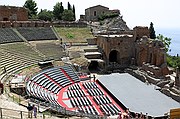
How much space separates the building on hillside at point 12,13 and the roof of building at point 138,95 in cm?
2281

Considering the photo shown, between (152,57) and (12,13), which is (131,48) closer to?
(152,57)

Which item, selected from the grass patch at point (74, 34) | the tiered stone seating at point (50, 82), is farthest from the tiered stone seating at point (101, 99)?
the grass patch at point (74, 34)

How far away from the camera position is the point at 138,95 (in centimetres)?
2612

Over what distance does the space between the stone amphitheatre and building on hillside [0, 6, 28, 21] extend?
0.61 meters

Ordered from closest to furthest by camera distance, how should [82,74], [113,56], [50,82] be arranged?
[50,82] < [82,74] < [113,56]

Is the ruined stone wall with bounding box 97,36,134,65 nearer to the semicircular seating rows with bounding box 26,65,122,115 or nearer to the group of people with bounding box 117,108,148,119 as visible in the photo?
the semicircular seating rows with bounding box 26,65,122,115

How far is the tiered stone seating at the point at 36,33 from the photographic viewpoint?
130 ft

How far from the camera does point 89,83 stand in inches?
1202

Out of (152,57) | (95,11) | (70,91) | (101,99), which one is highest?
(95,11)

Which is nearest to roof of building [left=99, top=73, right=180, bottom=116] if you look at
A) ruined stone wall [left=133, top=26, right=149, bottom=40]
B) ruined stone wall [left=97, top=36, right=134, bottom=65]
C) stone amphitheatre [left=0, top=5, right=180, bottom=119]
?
stone amphitheatre [left=0, top=5, right=180, bottom=119]

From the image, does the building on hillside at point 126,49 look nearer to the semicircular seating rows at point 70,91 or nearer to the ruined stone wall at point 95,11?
the semicircular seating rows at point 70,91

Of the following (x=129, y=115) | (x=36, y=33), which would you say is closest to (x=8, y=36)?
(x=36, y=33)

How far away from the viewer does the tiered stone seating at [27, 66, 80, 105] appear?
2414 centimetres

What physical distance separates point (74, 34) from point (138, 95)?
73.3ft
